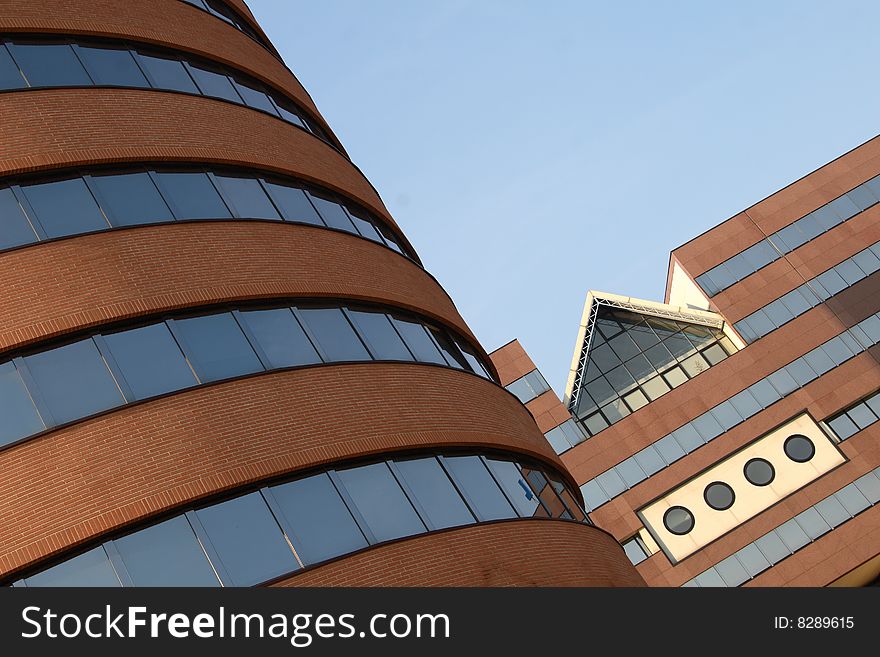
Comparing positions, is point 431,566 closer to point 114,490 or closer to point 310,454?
point 310,454

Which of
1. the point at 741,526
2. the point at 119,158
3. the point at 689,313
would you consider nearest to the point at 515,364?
the point at 689,313

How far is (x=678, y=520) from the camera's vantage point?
40562mm

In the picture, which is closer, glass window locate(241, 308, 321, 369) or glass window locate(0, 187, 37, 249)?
glass window locate(0, 187, 37, 249)

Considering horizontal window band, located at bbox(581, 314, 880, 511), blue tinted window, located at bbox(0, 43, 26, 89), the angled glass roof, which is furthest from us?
the angled glass roof

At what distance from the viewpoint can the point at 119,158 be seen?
16.6 m

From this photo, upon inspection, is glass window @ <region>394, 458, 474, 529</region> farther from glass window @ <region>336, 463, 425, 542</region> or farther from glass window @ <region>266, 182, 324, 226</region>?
glass window @ <region>266, 182, 324, 226</region>

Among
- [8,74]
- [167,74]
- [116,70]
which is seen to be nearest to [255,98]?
[167,74]

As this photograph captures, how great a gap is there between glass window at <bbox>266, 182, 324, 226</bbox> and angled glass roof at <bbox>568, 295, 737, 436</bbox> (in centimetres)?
2760

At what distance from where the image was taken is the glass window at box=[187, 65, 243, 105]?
20.2 m

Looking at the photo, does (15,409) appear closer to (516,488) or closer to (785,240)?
(516,488)

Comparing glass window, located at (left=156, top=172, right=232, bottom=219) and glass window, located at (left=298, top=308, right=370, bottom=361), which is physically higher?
glass window, located at (left=156, top=172, right=232, bottom=219)

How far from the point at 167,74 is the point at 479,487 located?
11.6 m

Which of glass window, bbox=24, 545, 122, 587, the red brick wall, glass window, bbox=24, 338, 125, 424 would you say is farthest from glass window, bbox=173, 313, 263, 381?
the red brick wall

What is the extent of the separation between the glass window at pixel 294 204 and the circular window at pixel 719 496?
2793 centimetres
